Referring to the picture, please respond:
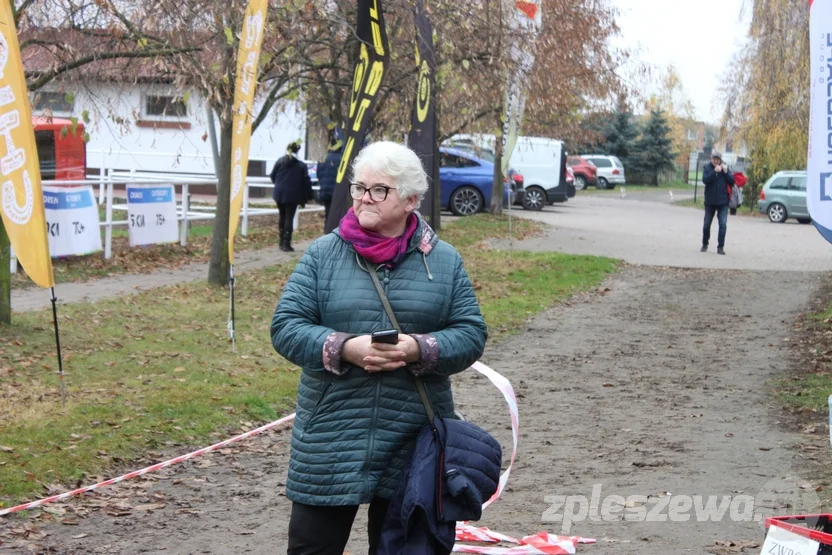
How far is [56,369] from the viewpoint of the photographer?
9227 mm

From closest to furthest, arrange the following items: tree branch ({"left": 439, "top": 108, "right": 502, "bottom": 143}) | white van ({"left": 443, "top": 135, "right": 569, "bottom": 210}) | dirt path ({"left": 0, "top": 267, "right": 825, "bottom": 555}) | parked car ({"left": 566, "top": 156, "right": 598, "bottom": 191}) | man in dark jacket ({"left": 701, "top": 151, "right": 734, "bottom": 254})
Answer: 1. dirt path ({"left": 0, "top": 267, "right": 825, "bottom": 555})
2. man in dark jacket ({"left": 701, "top": 151, "right": 734, "bottom": 254})
3. tree branch ({"left": 439, "top": 108, "right": 502, "bottom": 143})
4. white van ({"left": 443, "top": 135, "right": 569, "bottom": 210})
5. parked car ({"left": 566, "top": 156, "right": 598, "bottom": 191})

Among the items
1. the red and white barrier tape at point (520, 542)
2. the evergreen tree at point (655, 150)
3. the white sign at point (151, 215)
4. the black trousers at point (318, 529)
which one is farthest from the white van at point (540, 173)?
the evergreen tree at point (655, 150)

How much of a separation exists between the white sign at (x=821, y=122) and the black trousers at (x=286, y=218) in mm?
13479

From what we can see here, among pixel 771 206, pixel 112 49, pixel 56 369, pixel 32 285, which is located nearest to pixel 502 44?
pixel 112 49

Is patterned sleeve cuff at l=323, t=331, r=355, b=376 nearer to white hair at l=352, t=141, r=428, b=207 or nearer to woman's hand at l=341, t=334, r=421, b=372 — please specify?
woman's hand at l=341, t=334, r=421, b=372

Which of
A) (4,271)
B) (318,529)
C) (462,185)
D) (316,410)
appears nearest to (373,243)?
(316,410)

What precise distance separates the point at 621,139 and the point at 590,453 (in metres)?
68.1

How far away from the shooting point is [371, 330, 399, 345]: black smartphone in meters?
3.48

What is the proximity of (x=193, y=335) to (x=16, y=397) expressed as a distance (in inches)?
124

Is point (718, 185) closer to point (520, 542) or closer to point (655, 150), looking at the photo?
point (520, 542)

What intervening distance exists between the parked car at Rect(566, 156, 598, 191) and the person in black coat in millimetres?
43518

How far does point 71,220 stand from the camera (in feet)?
54.2

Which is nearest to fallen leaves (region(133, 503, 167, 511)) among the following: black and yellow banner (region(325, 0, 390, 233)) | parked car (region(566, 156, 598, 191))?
black and yellow banner (region(325, 0, 390, 233))

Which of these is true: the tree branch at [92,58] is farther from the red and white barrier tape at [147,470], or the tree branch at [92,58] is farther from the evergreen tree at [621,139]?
the evergreen tree at [621,139]
